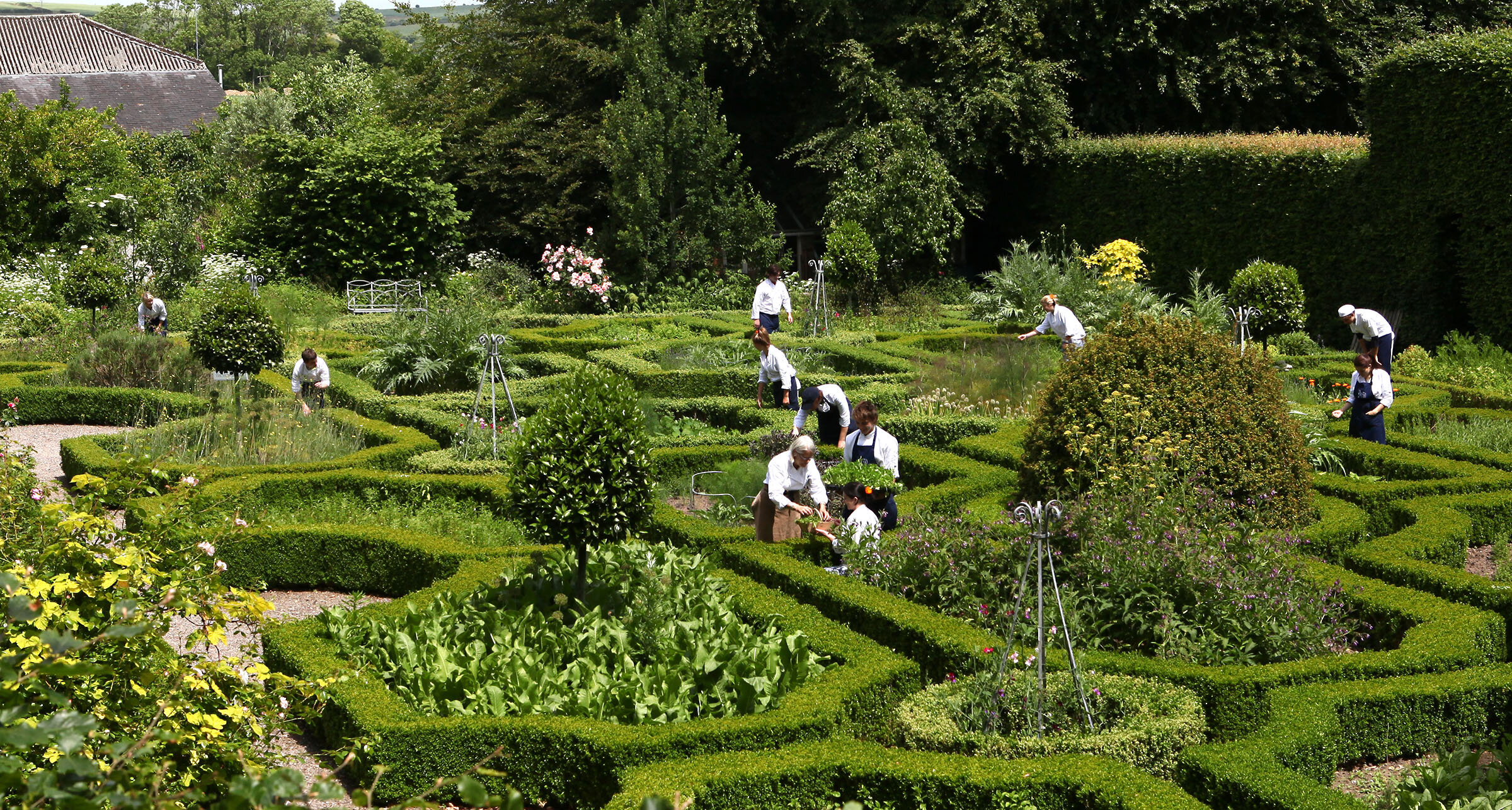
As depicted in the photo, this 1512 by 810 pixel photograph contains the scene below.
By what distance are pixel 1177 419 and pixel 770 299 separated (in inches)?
361

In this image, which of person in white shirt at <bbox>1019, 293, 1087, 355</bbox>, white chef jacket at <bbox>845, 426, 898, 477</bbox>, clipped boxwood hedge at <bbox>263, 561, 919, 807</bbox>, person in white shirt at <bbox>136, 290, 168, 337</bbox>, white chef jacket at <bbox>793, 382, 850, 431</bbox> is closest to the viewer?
clipped boxwood hedge at <bbox>263, 561, 919, 807</bbox>

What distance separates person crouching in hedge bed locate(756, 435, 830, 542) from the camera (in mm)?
8359

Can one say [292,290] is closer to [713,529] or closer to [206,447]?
[206,447]

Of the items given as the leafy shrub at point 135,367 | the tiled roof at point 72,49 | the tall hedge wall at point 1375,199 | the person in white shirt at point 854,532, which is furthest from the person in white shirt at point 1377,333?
the tiled roof at point 72,49

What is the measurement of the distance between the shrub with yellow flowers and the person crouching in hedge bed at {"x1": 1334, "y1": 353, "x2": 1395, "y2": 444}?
911 cm

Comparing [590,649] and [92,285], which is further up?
[92,285]

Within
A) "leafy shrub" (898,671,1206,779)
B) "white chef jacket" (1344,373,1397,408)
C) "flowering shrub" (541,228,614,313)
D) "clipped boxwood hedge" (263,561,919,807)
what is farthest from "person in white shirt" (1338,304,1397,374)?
"flowering shrub" (541,228,614,313)

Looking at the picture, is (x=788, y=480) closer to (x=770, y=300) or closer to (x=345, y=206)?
(x=770, y=300)

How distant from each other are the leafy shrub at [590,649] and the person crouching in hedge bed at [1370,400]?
6.41m

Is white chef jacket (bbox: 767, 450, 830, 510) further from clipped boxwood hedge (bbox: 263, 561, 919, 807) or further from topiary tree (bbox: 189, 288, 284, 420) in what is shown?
topiary tree (bbox: 189, 288, 284, 420)

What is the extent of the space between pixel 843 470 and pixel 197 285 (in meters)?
19.4

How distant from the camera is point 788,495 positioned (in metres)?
8.60

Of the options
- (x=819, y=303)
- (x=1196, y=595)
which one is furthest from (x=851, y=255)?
(x=1196, y=595)

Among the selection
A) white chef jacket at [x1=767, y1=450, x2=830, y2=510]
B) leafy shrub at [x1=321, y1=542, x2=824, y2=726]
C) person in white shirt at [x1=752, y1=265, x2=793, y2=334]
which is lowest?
leafy shrub at [x1=321, y1=542, x2=824, y2=726]
